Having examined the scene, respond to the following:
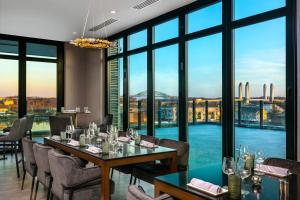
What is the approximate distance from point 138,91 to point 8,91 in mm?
3657

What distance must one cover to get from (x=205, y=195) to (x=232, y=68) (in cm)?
301

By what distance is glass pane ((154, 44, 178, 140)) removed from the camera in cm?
557

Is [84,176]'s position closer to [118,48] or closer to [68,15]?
[68,15]

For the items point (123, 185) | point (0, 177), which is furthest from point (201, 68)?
point (0, 177)

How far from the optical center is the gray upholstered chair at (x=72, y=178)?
Result: 106 inches

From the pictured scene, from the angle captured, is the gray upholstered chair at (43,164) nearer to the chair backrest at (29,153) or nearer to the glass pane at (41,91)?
the chair backrest at (29,153)

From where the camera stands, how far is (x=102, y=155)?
3.02 m

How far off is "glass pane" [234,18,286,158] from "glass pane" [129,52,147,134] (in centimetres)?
256

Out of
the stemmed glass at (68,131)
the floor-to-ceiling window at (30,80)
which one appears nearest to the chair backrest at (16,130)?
the stemmed glass at (68,131)

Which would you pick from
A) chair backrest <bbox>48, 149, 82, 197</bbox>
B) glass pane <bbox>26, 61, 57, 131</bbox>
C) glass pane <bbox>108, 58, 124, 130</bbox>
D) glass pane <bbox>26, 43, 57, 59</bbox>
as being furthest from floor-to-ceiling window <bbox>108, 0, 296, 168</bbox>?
glass pane <bbox>26, 61, 57, 131</bbox>

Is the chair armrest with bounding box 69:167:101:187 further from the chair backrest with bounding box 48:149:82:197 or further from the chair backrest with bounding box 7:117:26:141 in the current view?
the chair backrest with bounding box 7:117:26:141

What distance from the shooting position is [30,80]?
7762mm

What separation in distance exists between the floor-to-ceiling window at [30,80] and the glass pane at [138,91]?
8.12 ft

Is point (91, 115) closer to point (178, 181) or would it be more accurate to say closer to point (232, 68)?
point (232, 68)
